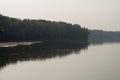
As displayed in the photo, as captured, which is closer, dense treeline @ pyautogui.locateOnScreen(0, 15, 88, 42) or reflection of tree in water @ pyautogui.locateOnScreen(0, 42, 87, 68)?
reflection of tree in water @ pyautogui.locateOnScreen(0, 42, 87, 68)

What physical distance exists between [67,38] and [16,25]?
100.0ft

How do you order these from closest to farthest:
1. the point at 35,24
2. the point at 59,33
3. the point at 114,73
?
the point at 114,73, the point at 35,24, the point at 59,33

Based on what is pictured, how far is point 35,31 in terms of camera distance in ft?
313

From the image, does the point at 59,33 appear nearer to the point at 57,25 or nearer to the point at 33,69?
the point at 57,25

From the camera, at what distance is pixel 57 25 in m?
116

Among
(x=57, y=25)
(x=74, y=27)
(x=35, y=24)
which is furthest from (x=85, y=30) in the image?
(x=35, y=24)

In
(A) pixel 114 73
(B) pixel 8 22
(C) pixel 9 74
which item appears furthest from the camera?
(B) pixel 8 22

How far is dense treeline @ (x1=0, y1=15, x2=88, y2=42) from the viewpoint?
259 ft

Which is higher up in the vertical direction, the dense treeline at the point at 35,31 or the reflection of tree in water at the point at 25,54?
the dense treeline at the point at 35,31

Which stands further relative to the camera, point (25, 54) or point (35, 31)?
point (35, 31)

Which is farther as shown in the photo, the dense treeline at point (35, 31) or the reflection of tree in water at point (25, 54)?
the dense treeline at point (35, 31)

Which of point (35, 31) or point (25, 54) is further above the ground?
point (35, 31)

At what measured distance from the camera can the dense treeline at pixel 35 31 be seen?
78.8 m

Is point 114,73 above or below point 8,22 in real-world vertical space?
below
